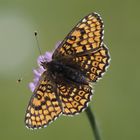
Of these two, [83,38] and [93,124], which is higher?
[83,38]

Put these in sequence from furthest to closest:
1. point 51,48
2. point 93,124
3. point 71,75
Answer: point 51,48 → point 71,75 → point 93,124

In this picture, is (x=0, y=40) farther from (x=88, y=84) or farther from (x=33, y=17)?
(x=88, y=84)

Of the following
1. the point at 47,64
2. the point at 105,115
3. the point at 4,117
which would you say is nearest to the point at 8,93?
the point at 4,117

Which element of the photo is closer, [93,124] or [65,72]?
[93,124]

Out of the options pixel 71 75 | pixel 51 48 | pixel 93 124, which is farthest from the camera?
pixel 51 48

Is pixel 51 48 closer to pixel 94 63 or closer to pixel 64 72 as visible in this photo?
pixel 64 72

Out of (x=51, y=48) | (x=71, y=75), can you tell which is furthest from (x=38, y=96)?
(x=51, y=48)
